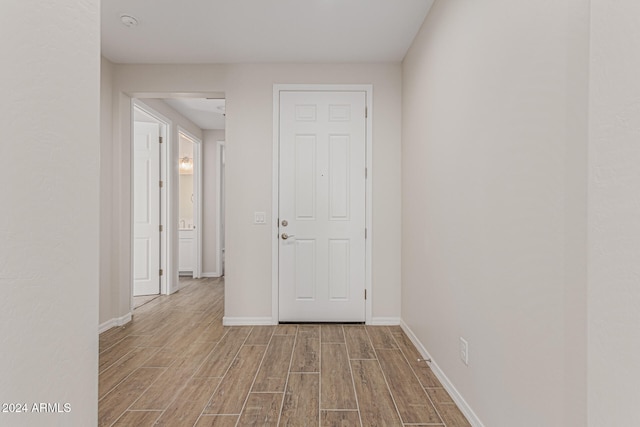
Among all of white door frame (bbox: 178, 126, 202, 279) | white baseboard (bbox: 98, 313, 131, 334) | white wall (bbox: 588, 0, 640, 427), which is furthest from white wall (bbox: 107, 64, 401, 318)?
white wall (bbox: 588, 0, 640, 427)

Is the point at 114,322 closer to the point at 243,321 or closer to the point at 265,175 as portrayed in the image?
the point at 243,321

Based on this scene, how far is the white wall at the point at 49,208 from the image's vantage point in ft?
2.34

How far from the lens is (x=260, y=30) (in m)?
2.92

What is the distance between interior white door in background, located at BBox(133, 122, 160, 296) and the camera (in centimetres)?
489

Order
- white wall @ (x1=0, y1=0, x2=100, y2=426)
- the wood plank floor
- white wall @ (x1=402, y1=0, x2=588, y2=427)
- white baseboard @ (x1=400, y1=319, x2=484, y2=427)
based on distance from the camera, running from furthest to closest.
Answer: the wood plank floor → white baseboard @ (x1=400, y1=319, x2=484, y2=427) → white wall @ (x1=402, y1=0, x2=588, y2=427) → white wall @ (x1=0, y1=0, x2=100, y2=426)

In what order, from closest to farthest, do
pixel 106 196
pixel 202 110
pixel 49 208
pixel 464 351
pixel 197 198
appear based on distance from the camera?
pixel 49 208, pixel 464 351, pixel 106 196, pixel 202 110, pixel 197 198

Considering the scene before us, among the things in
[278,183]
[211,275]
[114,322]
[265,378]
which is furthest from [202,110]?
[265,378]

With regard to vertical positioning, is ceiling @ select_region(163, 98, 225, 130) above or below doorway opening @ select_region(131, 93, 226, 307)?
above

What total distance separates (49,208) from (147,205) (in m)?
4.45

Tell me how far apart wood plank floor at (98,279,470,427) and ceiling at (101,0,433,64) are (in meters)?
2.63

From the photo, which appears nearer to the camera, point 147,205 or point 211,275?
point 147,205

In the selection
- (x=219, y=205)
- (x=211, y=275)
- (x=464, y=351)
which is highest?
(x=219, y=205)

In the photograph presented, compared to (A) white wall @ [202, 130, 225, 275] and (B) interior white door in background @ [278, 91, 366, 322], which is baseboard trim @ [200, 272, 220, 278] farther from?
(B) interior white door in background @ [278, 91, 366, 322]

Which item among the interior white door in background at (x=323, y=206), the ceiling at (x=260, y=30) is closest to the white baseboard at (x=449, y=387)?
the interior white door in background at (x=323, y=206)
